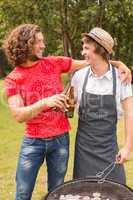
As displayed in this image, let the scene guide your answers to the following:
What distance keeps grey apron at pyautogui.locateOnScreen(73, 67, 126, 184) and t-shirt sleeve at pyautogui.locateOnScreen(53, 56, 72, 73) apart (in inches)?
8.9

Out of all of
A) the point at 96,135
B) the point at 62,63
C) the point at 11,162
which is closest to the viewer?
the point at 96,135

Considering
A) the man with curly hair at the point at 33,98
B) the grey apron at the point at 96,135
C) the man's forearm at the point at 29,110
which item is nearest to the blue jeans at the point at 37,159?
the man with curly hair at the point at 33,98

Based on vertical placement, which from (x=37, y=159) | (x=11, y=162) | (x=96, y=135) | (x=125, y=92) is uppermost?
(x=125, y=92)

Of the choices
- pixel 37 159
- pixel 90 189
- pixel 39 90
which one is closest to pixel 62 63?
pixel 39 90

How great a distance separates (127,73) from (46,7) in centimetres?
2798

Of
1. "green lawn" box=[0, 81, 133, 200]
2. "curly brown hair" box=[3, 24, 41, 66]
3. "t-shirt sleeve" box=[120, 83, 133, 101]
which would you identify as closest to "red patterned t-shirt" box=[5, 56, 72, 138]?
"curly brown hair" box=[3, 24, 41, 66]

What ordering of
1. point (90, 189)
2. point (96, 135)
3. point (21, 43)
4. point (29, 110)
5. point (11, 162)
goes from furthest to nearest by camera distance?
point (11, 162)
point (96, 135)
point (21, 43)
point (29, 110)
point (90, 189)

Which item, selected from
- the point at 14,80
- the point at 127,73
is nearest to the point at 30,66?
the point at 14,80

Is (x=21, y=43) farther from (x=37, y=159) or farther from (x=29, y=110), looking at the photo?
(x=37, y=159)

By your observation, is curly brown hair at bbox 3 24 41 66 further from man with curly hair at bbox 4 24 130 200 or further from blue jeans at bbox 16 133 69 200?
blue jeans at bbox 16 133 69 200

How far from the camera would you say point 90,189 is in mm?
3936

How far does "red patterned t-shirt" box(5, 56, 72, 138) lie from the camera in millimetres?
4414

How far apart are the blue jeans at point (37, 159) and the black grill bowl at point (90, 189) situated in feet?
1.97

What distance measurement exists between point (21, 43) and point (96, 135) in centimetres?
92
